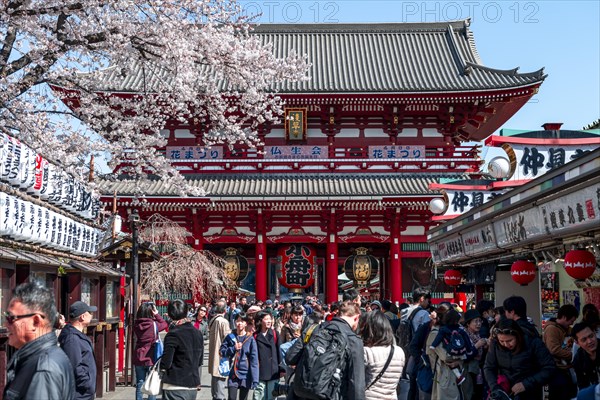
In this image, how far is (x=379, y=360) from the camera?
6.86 meters

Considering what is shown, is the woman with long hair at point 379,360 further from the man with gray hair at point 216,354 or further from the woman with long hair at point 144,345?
the woman with long hair at point 144,345

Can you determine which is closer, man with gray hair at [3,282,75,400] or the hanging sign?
man with gray hair at [3,282,75,400]

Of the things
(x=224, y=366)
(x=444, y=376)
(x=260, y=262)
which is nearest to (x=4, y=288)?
(x=224, y=366)

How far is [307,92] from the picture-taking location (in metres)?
25.6

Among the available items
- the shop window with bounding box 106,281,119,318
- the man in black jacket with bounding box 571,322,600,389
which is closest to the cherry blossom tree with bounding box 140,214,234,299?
the shop window with bounding box 106,281,119,318

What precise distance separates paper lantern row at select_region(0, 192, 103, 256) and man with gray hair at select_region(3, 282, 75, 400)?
438 cm

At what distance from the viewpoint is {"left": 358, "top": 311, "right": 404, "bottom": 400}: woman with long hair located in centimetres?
685

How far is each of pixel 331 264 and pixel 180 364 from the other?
18.6m

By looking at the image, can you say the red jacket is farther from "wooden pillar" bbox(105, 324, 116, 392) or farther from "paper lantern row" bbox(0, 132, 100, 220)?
"paper lantern row" bbox(0, 132, 100, 220)

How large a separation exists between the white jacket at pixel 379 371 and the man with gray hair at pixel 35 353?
3.23 metres

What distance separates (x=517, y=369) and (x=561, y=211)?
2.58 m

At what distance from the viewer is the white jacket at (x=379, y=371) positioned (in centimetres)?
685

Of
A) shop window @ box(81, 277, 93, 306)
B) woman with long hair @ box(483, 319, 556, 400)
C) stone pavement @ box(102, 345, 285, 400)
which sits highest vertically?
shop window @ box(81, 277, 93, 306)

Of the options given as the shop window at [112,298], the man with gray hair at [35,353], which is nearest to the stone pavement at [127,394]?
the shop window at [112,298]
